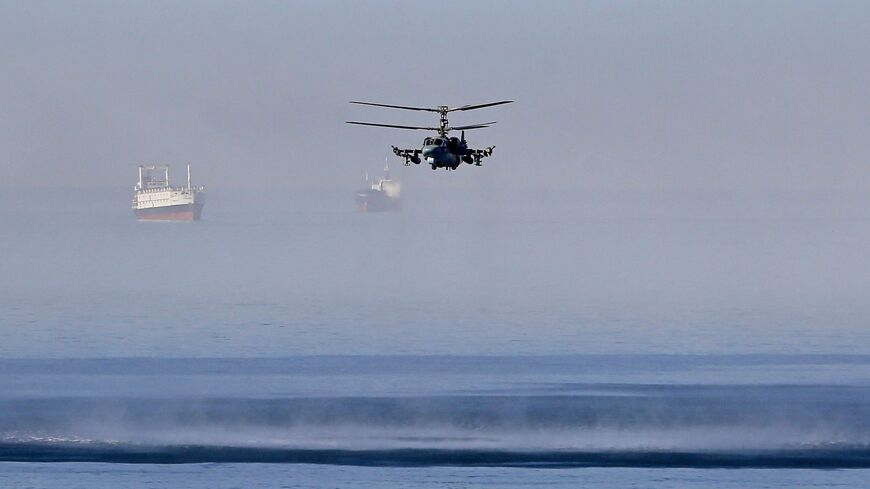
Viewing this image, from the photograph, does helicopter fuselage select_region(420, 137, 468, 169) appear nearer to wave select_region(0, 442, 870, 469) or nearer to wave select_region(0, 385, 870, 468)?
wave select_region(0, 385, 870, 468)

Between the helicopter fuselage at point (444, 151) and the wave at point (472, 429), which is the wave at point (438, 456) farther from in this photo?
the helicopter fuselage at point (444, 151)

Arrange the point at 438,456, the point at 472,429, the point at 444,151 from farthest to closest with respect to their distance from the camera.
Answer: the point at 444,151, the point at 472,429, the point at 438,456

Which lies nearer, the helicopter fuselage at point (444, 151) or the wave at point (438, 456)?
the wave at point (438, 456)

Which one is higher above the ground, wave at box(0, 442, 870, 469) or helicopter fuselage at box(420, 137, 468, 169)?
helicopter fuselage at box(420, 137, 468, 169)

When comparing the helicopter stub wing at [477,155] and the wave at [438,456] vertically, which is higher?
the helicopter stub wing at [477,155]

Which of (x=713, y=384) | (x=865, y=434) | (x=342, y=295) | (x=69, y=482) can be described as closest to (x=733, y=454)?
(x=865, y=434)

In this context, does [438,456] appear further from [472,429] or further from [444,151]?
[444,151]

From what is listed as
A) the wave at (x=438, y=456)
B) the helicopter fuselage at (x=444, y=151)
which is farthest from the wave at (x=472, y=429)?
the helicopter fuselage at (x=444, y=151)

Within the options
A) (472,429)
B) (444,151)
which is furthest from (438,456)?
(444,151)

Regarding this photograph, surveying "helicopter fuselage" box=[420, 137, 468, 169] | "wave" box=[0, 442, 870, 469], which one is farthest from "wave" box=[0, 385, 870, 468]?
"helicopter fuselage" box=[420, 137, 468, 169]

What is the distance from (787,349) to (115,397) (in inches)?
2355

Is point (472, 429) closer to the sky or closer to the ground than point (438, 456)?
closer to the sky

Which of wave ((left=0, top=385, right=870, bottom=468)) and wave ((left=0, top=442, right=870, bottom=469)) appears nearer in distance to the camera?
wave ((left=0, top=442, right=870, bottom=469))

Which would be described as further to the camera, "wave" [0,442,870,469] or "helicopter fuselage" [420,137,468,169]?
"helicopter fuselage" [420,137,468,169]
